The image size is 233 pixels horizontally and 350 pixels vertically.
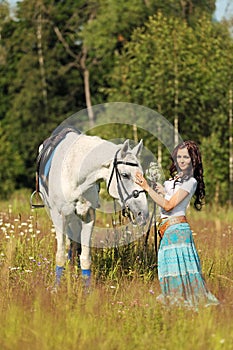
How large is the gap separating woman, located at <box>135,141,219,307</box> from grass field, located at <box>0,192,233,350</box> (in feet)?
0.74

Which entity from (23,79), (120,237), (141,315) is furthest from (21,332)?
(23,79)

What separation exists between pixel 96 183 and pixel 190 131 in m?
16.0

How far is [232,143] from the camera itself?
2095 cm

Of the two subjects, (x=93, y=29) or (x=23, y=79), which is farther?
(x=23, y=79)

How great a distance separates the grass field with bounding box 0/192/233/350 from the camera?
4.45 metres

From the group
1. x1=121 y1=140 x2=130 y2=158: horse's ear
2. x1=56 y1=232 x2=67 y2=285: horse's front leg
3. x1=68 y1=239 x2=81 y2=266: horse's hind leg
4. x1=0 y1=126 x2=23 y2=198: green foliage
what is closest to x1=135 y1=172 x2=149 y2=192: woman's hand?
x1=121 y1=140 x2=130 y2=158: horse's ear

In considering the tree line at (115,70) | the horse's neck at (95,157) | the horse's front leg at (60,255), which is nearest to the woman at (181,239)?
the horse's neck at (95,157)

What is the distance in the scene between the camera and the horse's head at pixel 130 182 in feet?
18.8

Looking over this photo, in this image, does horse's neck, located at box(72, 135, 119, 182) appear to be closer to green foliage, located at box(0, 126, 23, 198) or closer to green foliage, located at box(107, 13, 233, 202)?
green foliage, located at box(107, 13, 233, 202)

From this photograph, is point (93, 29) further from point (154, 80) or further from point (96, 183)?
point (96, 183)

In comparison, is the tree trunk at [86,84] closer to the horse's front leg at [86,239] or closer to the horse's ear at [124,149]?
the horse's front leg at [86,239]

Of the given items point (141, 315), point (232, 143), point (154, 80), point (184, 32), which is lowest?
point (141, 315)

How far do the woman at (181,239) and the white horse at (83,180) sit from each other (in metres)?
0.19

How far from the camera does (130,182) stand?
19.0 ft
